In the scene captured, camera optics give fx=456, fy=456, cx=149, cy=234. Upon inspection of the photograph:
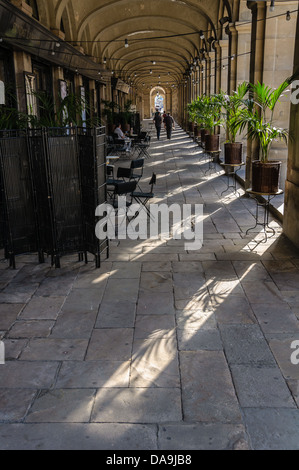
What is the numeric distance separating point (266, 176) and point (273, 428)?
4.25 meters

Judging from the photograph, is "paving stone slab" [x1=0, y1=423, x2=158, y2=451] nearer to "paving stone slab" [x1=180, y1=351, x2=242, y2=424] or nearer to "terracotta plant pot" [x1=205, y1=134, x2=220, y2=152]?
"paving stone slab" [x1=180, y1=351, x2=242, y2=424]

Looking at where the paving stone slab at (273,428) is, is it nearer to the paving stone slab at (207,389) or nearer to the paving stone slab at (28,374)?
the paving stone slab at (207,389)

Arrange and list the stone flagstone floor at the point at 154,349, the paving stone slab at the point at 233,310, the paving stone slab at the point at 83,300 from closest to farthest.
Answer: the stone flagstone floor at the point at 154,349
the paving stone slab at the point at 233,310
the paving stone slab at the point at 83,300

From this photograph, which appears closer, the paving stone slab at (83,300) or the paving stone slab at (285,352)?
the paving stone slab at (285,352)

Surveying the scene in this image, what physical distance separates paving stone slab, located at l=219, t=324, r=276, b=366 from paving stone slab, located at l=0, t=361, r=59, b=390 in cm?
135

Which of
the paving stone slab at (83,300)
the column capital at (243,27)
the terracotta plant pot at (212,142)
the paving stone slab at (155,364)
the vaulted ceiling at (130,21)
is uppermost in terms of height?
the vaulted ceiling at (130,21)

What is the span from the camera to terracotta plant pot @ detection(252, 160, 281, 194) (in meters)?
6.36

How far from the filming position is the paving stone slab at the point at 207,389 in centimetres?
286

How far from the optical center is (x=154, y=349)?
3.68 meters

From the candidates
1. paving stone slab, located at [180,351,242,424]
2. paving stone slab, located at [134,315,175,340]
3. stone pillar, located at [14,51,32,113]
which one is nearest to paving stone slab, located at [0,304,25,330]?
paving stone slab, located at [134,315,175,340]

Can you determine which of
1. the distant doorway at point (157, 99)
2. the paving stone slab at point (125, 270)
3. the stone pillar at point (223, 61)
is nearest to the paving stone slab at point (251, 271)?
the paving stone slab at point (125, 270)

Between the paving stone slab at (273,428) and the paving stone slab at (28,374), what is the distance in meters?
1.41

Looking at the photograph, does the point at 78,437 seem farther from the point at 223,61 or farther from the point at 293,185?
the point at 223,61
